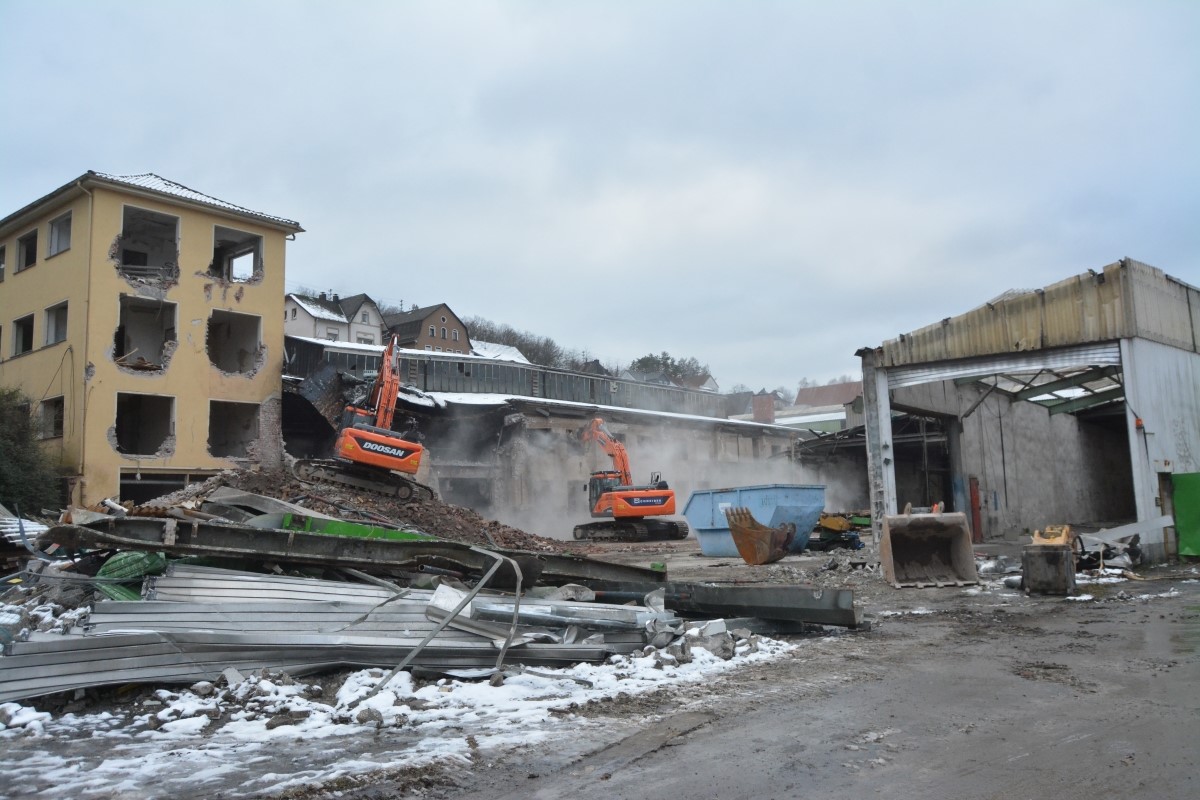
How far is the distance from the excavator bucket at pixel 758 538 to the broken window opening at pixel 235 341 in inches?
731

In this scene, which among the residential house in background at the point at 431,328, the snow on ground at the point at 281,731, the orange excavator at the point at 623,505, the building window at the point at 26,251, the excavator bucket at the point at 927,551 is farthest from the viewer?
the residential house in background at the point at 431,328

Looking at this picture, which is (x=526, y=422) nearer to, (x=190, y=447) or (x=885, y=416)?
(x=190, y=447)

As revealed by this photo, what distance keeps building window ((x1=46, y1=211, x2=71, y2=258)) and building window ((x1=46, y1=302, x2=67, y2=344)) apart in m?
1.85

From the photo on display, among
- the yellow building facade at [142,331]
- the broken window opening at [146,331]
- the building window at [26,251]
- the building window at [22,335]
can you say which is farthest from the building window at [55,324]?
the building window at [26,251]

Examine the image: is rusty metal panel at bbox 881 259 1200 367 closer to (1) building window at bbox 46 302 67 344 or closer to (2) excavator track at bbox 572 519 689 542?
(2) excavator track at bbox 572 519 689 542

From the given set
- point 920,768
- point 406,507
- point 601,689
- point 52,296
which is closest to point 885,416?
point 406,507

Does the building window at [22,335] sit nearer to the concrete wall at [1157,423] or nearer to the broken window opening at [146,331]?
the broken window opening at [146,331]

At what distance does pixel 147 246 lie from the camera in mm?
30172

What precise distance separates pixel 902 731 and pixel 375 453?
17.4 metres

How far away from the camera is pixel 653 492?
2777cm

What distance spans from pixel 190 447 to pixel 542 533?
44.7 ft

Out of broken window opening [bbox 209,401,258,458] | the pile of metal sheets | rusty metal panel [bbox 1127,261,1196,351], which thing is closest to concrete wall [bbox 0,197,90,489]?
broken window opening [bbox 209,401,258,458]

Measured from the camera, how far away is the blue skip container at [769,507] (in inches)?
699

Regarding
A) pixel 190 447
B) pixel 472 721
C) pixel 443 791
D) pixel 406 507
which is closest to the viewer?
pixel 443 791
